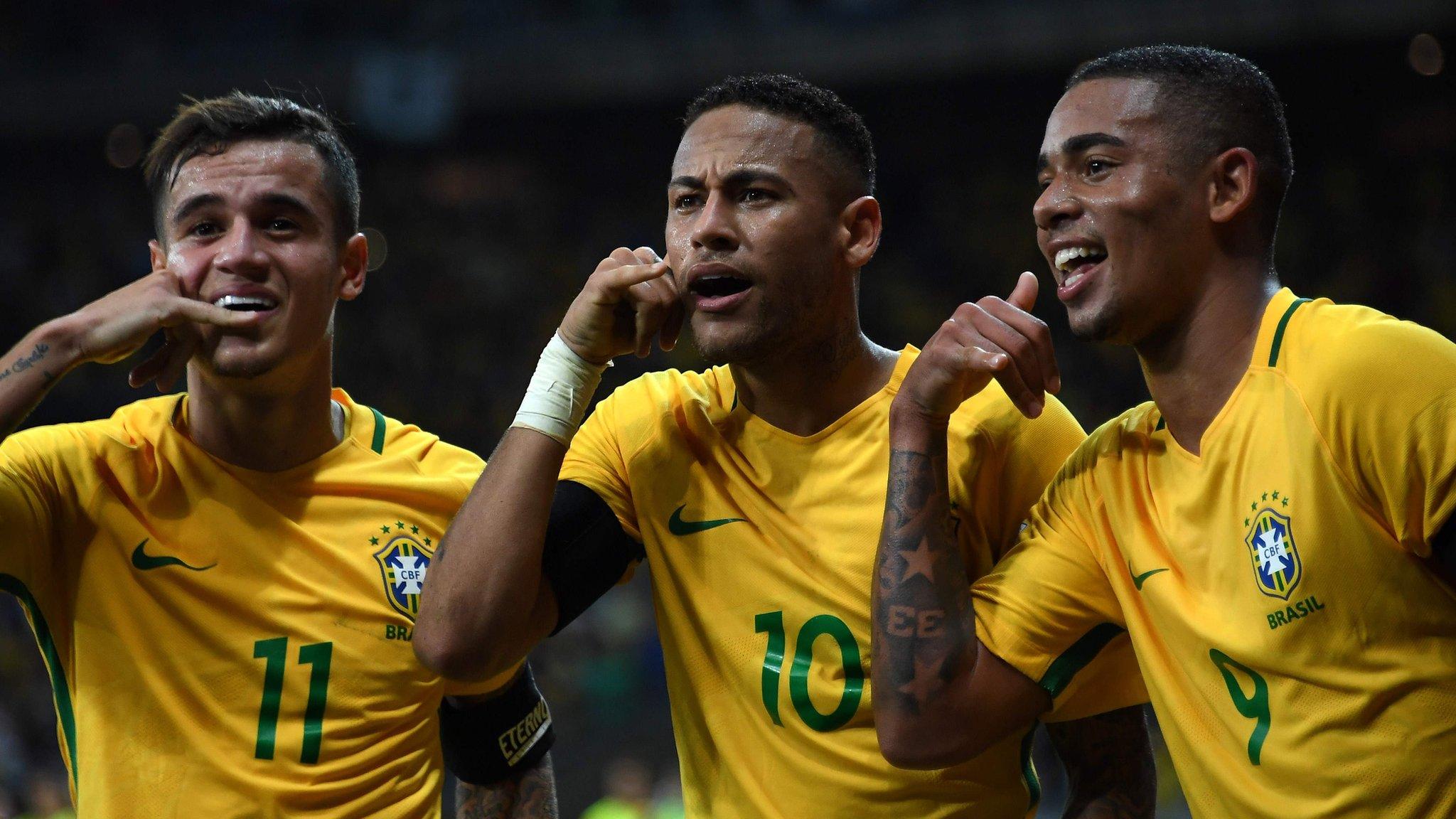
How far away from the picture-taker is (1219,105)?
9.28 feet

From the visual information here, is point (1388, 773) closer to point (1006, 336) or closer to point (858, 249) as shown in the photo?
point (1006, 336)

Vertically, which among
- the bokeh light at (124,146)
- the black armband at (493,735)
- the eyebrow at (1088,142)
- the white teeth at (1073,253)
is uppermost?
the bokeh light at (124,146)

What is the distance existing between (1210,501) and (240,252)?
2186 millimetres

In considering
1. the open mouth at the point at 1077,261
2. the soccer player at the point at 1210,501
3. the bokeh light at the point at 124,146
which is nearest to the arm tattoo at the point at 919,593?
the soccer player at the point at 1210,501

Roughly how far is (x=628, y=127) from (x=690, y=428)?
16100mm

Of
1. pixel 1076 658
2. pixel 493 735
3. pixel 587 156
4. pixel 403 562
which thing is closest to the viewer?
pixel 1076 658

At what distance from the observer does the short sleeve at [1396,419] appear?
229cm

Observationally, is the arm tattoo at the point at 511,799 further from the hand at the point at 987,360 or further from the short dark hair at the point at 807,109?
the short dark hair at the point at 807,109

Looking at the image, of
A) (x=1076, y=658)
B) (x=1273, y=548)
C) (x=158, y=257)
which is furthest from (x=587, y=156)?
(x=1273, y=548)

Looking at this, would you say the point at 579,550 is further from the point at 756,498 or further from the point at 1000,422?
the point at 1000,422

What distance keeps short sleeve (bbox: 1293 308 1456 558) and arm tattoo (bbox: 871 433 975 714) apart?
74cm

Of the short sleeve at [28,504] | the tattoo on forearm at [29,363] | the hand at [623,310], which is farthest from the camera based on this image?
the hand at [623,310]

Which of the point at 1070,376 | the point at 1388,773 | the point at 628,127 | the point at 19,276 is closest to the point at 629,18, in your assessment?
the point at 628,127

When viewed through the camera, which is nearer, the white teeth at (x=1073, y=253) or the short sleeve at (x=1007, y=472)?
the white teeth at (x=1073, y=253)
